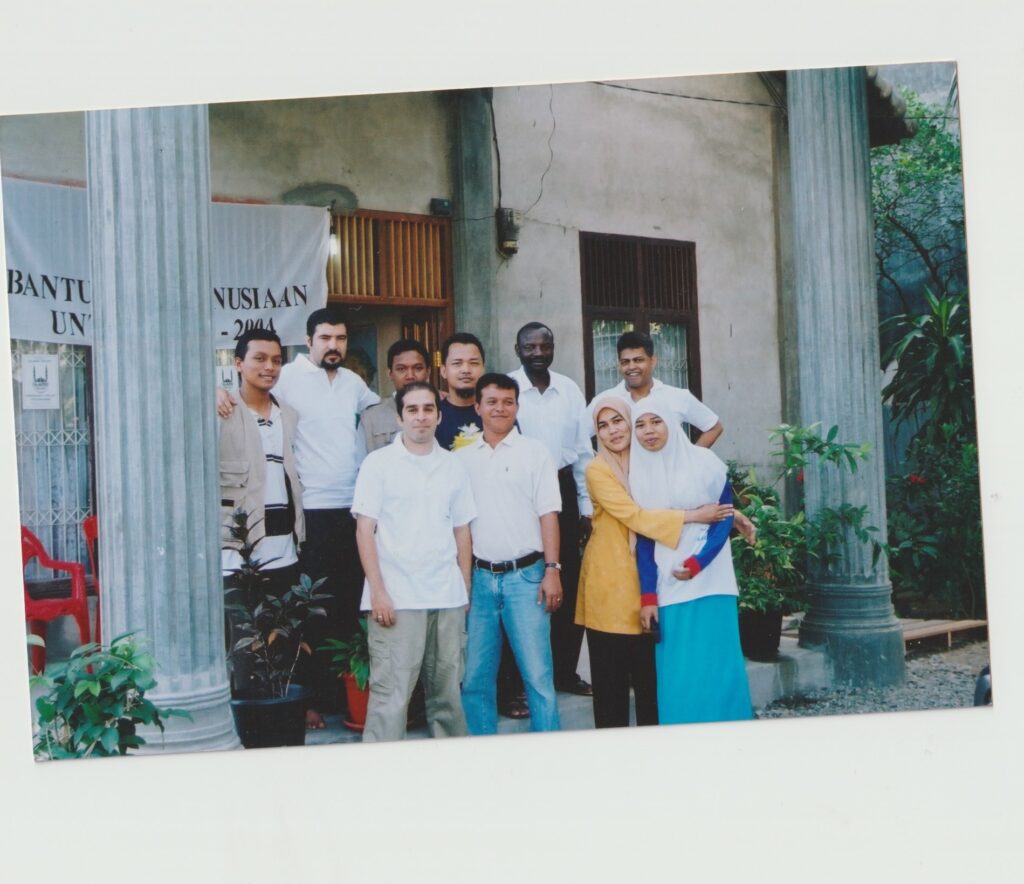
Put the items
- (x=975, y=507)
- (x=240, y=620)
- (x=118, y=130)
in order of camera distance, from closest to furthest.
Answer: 1. (x=118, y=130)
2. (x=240, y=620)
3. (x=975, y=507)

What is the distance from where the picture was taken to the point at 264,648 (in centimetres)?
509

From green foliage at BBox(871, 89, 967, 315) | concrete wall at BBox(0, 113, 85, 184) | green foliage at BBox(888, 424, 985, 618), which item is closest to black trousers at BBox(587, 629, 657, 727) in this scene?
green foliage at BBox(888, 424, 985, 618)

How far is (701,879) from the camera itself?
490 cm

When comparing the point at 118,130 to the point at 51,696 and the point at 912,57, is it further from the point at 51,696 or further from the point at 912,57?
the point at 912,57

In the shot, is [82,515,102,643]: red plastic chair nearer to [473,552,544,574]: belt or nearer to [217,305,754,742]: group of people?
[217,305,754,742]: group of people

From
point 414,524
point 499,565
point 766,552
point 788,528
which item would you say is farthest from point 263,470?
point 788,528

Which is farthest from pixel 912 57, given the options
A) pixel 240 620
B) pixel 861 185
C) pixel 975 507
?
pixel 240 620

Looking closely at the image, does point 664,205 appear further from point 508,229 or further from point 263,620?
point 263,620

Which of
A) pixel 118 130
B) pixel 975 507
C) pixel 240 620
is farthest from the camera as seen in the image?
pixel 975 507

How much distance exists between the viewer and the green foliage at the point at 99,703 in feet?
15.5

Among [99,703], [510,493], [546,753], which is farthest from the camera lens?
[510,493]

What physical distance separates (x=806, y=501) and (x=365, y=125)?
2.69 m

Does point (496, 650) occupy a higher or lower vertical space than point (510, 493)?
lower

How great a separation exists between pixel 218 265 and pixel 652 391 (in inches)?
77.1
